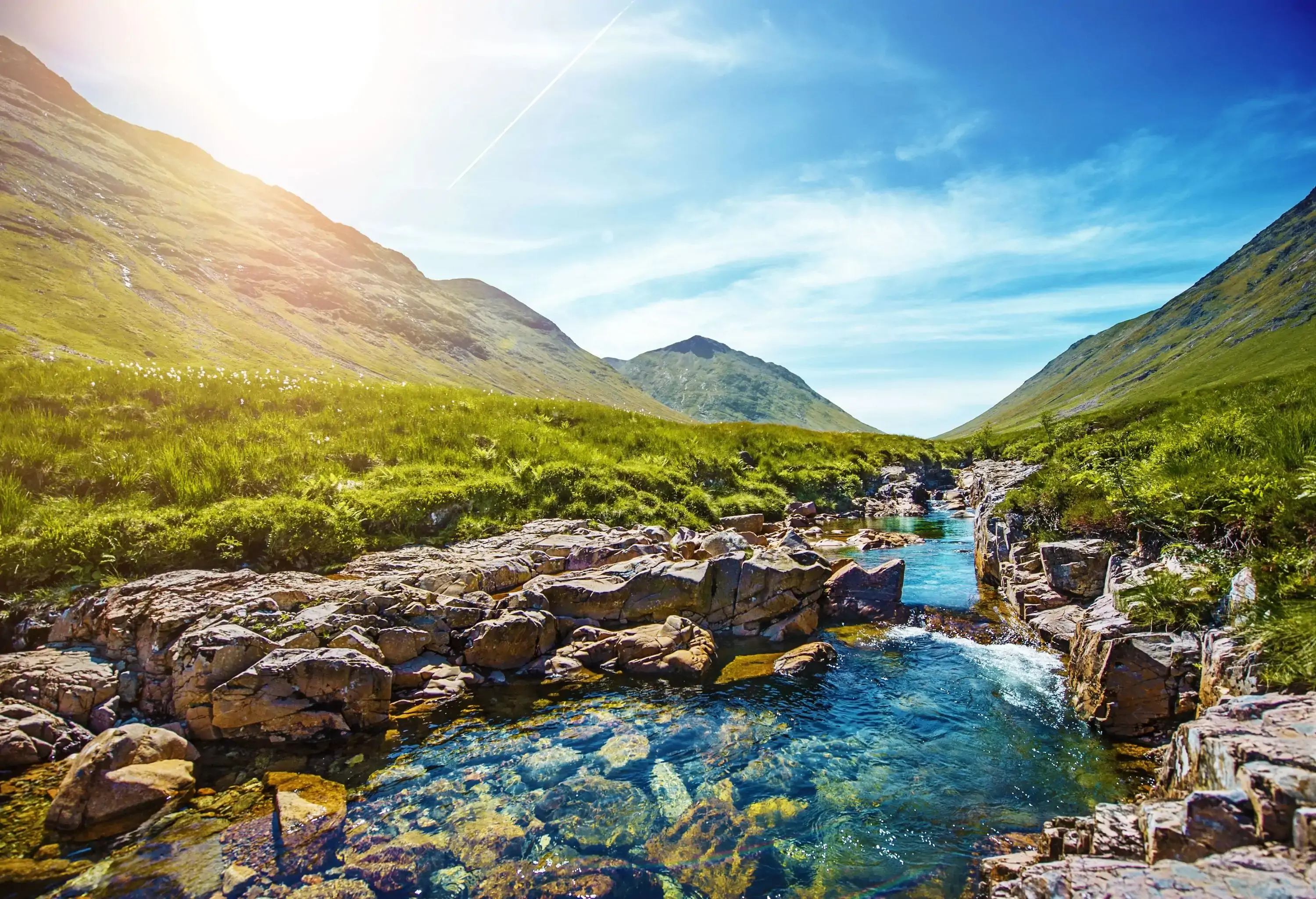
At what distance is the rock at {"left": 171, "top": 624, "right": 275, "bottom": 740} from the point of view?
388 inches

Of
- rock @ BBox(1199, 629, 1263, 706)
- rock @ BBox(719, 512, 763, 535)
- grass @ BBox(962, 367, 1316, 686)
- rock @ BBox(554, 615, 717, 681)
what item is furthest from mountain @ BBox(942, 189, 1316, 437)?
rock @ BBox(554, 615, 717, 681)

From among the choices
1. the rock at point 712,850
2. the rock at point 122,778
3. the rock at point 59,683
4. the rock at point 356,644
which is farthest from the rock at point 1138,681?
the rock at point 59,683

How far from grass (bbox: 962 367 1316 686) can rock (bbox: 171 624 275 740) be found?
15.4m

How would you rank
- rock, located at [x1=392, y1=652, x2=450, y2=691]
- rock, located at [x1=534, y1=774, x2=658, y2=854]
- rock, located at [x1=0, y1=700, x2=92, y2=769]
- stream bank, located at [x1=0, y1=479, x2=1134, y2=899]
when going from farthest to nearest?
rock, located at [x1=392, y1=652, x2=450, y2=691] < rock, located at [x1=0, y1=700, x2=92, y2=769] < rock, located at [x1=534, y1=774, x2=658, y2=854] < stream bank, located at [x1=0, y1=479, x2=1134, y2=899]

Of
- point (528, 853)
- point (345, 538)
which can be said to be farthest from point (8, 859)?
point (345, 538)

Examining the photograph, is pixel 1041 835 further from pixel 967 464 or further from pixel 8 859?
pixel 967 464

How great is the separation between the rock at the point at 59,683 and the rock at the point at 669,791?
9.78 metres

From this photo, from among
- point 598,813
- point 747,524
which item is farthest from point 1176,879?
point 747,524

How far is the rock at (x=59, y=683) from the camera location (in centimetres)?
962

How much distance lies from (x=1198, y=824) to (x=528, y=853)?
292 inches

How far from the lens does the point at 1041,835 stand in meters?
7.39

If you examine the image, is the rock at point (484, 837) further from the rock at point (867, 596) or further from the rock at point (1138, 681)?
the rock at point (867, 596)

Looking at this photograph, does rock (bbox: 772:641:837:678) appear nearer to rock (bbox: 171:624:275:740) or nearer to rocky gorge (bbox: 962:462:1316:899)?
rocky gorge (bbox: 962:462:1316:899)

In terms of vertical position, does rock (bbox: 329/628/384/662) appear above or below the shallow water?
above
